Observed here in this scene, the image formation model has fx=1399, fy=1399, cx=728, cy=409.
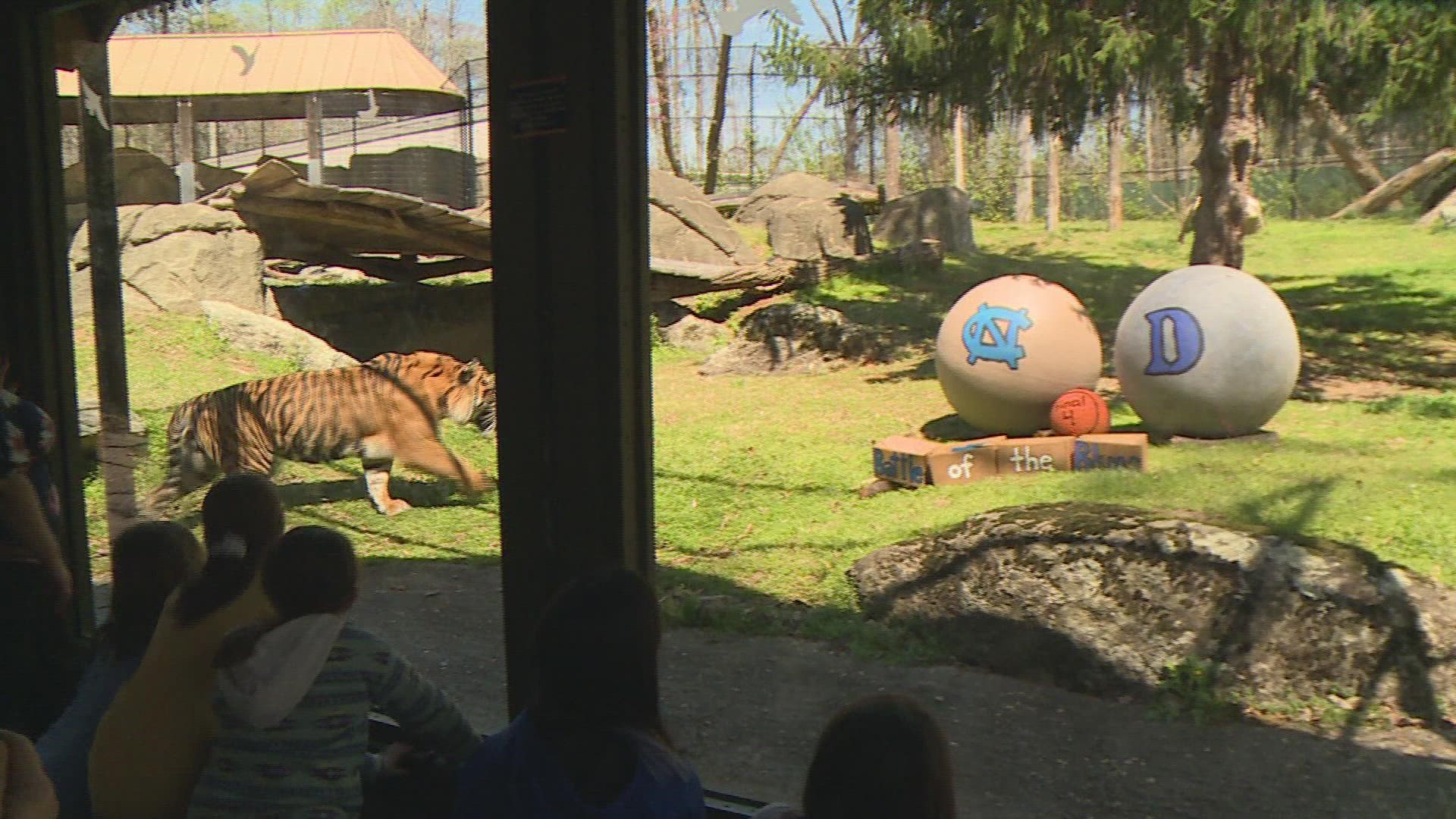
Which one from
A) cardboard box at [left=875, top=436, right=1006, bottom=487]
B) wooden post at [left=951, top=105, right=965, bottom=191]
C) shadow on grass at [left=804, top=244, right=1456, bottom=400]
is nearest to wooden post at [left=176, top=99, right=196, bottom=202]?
shadow on grass at [left=804, top=244, right=1456, bottom=400]

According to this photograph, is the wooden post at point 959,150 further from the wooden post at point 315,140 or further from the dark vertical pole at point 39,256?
the dark vertical pole at point 39,256

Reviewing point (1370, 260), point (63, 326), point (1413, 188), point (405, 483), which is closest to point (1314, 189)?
point (1413, 188)

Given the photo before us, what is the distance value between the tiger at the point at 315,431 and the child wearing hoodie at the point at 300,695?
545cm

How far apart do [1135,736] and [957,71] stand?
7571mm

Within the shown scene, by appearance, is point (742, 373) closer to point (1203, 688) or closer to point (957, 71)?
point (957, 71)

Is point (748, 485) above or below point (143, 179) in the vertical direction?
below

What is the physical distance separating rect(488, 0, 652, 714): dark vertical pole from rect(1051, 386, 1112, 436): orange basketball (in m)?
5.24

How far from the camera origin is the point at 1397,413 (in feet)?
26.7

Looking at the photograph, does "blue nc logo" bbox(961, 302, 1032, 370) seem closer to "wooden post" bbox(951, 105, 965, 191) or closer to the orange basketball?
the orange basketball

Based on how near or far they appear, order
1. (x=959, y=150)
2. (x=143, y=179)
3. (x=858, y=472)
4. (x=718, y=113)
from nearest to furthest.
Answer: (x=858, y=472) → (x=143, y=179) → (x=718, y=113) → (x=959, y=150)

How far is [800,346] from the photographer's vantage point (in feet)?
35.9

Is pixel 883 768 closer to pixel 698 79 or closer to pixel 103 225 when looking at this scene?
pixel 103 225

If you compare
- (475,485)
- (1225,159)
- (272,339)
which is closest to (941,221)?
(1225,159)

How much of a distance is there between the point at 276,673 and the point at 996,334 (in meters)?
6.10
